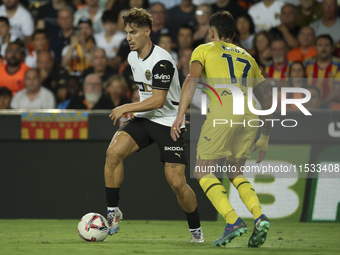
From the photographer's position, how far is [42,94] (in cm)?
686

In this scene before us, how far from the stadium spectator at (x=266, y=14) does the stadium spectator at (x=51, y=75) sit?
3.18 m

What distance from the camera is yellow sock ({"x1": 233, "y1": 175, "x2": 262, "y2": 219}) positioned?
3.53m

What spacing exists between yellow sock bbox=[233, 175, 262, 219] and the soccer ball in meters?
1.16

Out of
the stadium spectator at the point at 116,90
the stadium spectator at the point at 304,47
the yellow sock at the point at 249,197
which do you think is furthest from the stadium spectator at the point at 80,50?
the yellow sock at the point at 249,197

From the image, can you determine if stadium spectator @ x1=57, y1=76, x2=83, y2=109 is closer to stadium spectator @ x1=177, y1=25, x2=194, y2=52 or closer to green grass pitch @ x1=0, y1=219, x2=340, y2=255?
stadium spectator @ x1=177, y1=25, x2=194, y2=52

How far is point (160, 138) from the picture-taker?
3955mm

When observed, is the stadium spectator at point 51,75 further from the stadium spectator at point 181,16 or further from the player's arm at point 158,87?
the player's arm at point 158,87

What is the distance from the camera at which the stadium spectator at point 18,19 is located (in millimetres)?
7809

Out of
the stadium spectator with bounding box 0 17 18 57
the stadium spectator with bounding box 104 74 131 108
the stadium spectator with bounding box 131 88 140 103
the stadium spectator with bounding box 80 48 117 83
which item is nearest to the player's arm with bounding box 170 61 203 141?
the stadium spectator with bounding box 131 88 140 103

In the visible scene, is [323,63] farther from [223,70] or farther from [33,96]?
[33,96]

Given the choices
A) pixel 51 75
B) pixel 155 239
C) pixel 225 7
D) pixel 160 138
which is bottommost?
pixel 155 239

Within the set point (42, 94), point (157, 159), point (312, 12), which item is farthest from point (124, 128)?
point (312, 12)

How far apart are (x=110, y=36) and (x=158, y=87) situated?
4052 mm

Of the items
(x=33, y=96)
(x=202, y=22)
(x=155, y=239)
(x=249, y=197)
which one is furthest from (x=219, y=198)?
(x=202, y=22)
